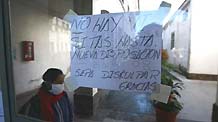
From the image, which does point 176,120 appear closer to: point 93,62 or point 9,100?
point 93,62

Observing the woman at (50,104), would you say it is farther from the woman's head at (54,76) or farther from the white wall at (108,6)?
the white wall at (108,6)

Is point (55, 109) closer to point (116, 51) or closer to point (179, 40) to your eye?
point (116, 51)

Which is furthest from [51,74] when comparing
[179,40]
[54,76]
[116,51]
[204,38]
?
[204,38]

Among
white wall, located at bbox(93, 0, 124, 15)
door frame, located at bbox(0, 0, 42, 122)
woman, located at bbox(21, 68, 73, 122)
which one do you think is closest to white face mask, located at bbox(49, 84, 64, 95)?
woman, located at bbox(21, 68, 73, 122)

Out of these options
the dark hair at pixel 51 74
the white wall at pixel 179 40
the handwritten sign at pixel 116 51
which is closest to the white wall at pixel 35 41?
the dark hair at pixel 51 74

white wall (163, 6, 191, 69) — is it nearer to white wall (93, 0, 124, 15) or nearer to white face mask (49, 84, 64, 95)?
white wall (93, 0, 124, 15)

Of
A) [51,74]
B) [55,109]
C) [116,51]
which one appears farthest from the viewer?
[55,109]

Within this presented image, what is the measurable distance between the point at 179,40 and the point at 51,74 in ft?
1.99

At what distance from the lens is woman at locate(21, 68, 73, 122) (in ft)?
Result: 3.15

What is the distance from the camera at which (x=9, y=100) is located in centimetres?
97

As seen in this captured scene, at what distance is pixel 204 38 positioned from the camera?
2.56ft

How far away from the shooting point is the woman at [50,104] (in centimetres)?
96

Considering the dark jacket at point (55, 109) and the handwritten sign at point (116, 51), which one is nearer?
the handwritten sign at point (116, 51)

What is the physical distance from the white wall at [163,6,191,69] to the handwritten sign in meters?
0.04
